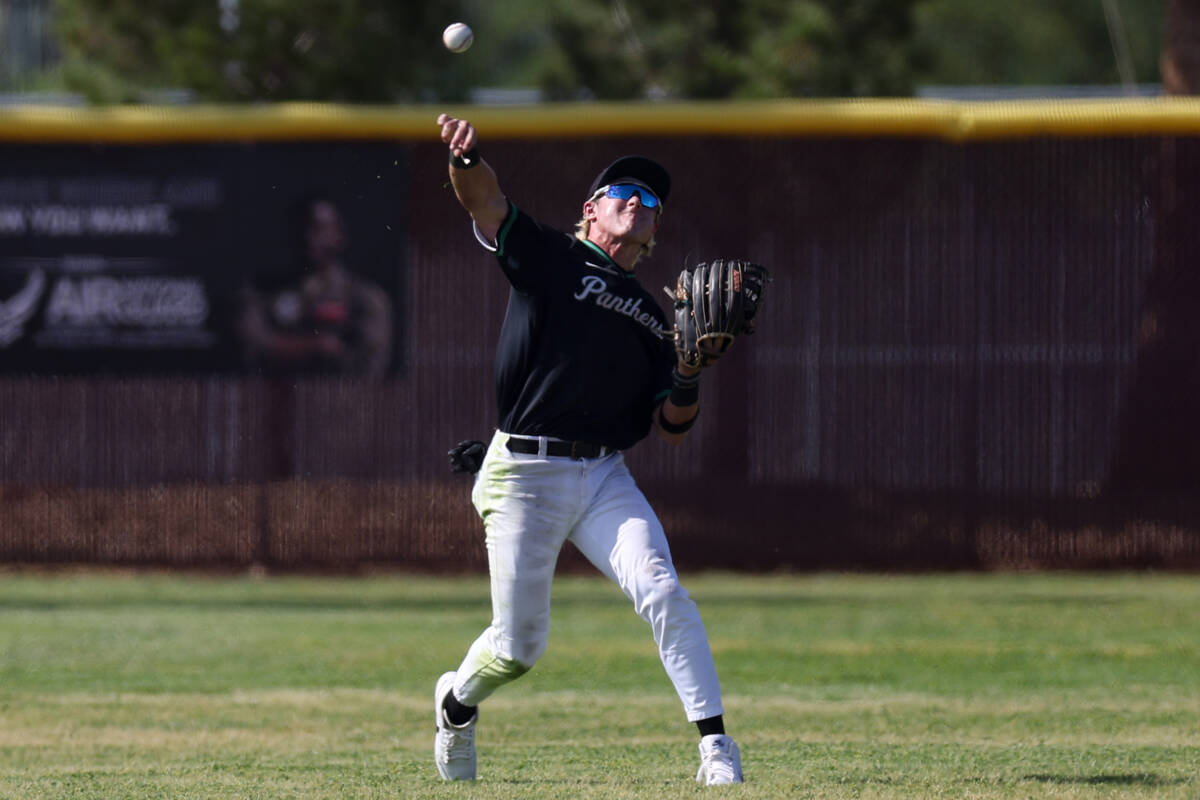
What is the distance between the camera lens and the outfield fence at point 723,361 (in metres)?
13.4

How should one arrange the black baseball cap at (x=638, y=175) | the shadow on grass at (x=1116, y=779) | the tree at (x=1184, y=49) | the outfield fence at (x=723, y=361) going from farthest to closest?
the tree at (x=1184, y=49), the outfield fence at (x=723, y=361), the black baseball cap at (x=638, y=175), the shadow on grass at (x=1116, y=779)

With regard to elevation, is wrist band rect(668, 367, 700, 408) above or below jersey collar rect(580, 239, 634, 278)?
below

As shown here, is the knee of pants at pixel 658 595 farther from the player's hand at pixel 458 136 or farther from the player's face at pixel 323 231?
the player's face at pixel 323 231

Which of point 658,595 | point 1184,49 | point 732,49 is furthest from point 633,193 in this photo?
point 732,49

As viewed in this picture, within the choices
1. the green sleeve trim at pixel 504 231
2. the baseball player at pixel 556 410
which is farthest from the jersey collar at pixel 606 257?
the green sleeve trim at pixel 504 231

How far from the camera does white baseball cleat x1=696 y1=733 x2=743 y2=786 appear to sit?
6.03m

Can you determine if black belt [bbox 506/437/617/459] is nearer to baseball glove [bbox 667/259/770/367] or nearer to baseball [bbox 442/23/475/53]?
baseball glove [bbox 667/259/770/367]

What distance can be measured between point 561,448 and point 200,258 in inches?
306

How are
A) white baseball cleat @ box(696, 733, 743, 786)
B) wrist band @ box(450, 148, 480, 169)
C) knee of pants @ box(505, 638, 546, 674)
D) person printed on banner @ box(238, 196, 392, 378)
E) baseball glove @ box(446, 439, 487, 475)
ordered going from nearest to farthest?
white baseball cleat @ box(696, 733, 743, 786), wrist band @ box(450, 148, 480, 169), knee of pants @ box(505, 638, 546, 674), baseball glove @ box(446, 439, 487, 475), person printed on banner @ box(238, 196, 392, 378)

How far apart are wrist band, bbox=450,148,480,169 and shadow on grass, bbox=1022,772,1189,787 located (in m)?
2.60

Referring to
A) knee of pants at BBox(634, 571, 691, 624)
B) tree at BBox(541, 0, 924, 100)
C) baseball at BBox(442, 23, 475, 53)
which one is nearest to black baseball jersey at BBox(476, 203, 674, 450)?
knee of pants at BBox(634, 571, 691, 624)

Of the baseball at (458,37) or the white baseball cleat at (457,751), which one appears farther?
the baseball at (458,37)

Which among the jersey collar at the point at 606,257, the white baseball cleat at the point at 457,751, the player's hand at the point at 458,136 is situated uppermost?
the player's hand at the point at 458,136

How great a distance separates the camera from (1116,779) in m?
6.38
